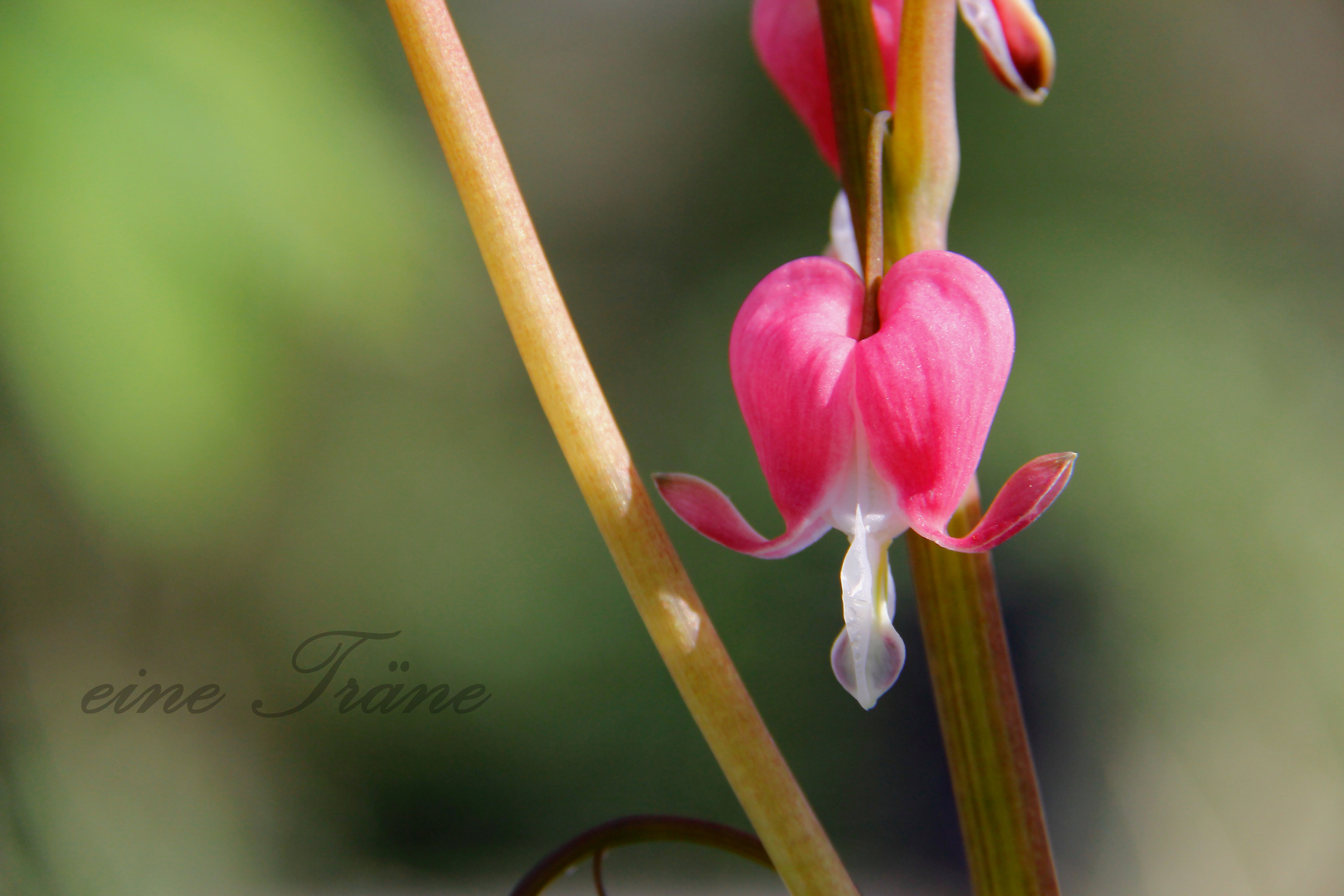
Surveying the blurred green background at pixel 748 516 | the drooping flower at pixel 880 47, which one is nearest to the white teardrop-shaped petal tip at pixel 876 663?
the drooping flower at pixel 880 47

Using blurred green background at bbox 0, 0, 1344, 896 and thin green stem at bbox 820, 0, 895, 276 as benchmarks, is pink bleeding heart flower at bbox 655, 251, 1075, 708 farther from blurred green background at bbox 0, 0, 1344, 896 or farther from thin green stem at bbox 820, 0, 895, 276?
blurred green background at bbox 0, 0, 1344, 896

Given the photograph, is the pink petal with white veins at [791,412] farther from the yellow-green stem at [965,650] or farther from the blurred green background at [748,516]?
the blurred green background at [748,516]

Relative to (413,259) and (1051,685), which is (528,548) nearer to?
(413,259)

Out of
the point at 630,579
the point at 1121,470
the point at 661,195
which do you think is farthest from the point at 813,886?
the point at 661,195

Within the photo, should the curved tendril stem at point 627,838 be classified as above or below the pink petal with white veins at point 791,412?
below

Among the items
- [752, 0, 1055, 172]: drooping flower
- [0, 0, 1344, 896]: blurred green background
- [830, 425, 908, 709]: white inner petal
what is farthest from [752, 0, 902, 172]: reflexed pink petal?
[0, 0, 1344, 896]: blurred green background

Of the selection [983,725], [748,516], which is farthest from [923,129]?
[748,516]

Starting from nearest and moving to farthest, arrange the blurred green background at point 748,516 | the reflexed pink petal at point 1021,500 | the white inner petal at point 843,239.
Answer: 1. the reflexed pink petal at point 1021,500
2. the white inner petal at point 843,239
3. the blurred green background at point 748,516
